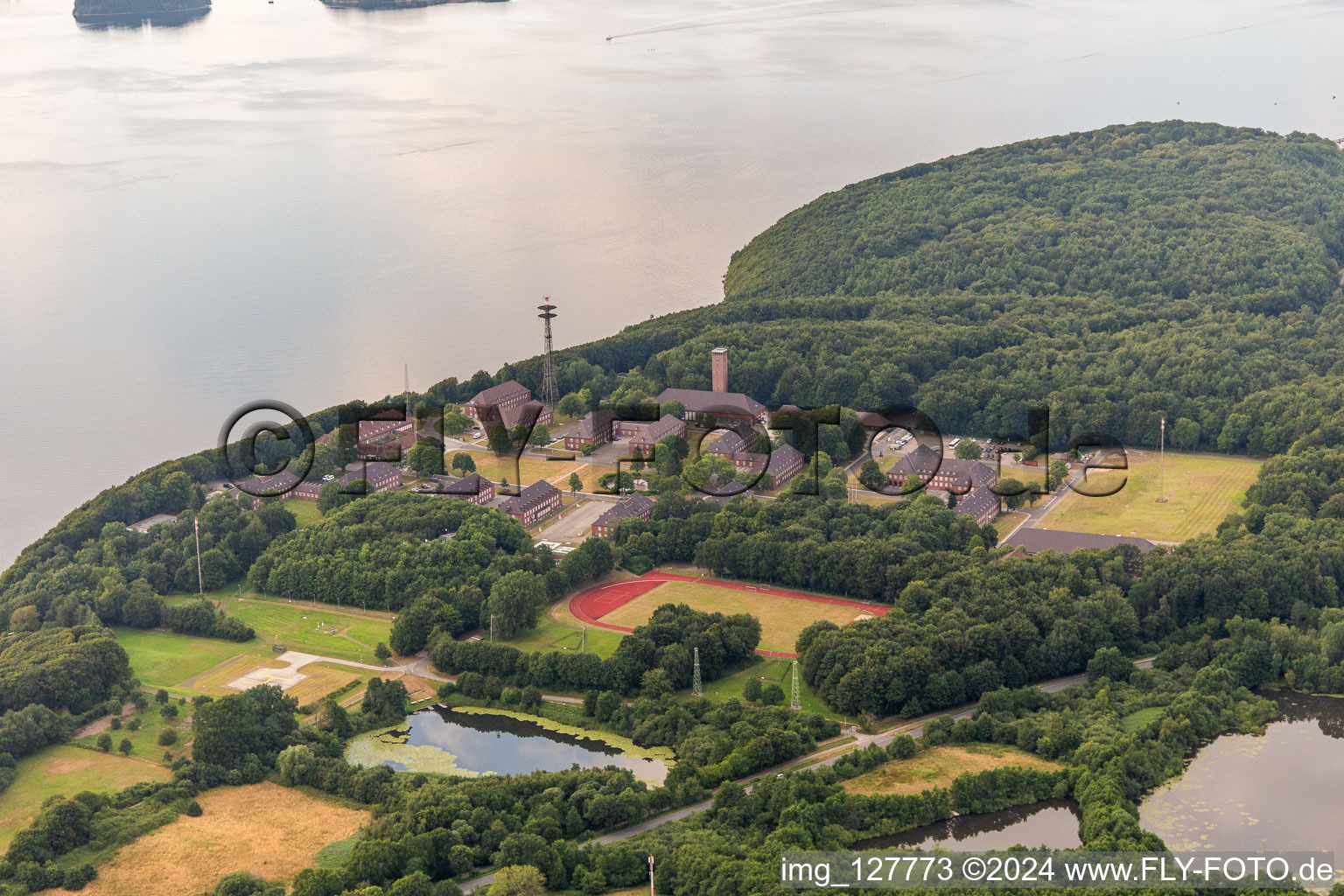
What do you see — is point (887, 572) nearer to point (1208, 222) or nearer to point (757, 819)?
point (757, 819)

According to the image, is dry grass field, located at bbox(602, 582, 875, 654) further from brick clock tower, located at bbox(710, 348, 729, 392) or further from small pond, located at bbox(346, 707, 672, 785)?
brick clock tower, located at bbox(710, 348, 729, 392)

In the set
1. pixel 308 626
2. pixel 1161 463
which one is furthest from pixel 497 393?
pixel 1161 463

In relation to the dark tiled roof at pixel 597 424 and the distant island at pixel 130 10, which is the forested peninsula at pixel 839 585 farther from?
the distant island at pixel 130 10

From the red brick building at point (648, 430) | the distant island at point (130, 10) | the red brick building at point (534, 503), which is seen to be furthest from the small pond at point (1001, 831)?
the distant island at point (130, 10)

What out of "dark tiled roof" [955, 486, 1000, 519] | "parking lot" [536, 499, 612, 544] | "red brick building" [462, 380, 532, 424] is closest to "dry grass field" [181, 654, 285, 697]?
"parking lot" [536, 499, 612, 544]

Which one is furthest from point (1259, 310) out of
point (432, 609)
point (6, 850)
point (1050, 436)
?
point (6, 850)

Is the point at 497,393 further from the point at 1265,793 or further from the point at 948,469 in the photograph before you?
the point at 1265,793
